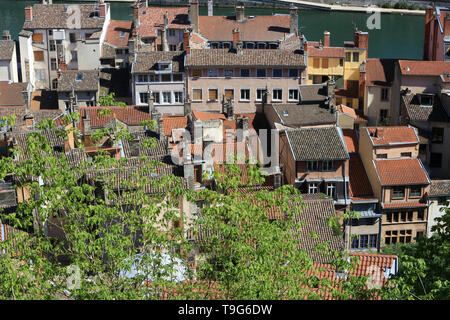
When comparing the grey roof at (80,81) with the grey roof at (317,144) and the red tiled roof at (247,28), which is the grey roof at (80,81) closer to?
the red tiled roof at (247,28)

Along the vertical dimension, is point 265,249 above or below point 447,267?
above

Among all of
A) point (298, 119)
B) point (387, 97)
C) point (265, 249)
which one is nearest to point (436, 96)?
point (387, 97)

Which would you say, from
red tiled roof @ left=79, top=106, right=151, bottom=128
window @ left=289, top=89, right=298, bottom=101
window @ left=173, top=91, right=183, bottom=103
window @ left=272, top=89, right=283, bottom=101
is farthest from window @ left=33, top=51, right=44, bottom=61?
window @ left=289, top=89, right=298, bottom=101

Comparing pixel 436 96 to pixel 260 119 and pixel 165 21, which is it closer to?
pixel 260 119

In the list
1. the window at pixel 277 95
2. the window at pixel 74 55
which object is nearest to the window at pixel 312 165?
the window at pixel 277 95

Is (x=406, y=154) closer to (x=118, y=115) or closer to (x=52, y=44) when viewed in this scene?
(x=118, y=115)

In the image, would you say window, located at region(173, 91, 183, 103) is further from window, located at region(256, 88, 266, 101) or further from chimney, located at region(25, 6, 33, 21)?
chimney, located at region(25, 6, 33, 21)
